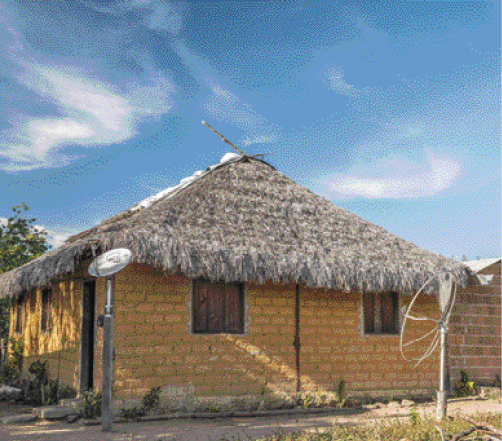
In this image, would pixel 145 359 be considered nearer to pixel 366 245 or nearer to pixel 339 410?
pixel 339 410

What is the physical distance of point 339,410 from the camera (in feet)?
32.4

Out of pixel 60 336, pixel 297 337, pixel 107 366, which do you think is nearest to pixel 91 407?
pixel 107 366

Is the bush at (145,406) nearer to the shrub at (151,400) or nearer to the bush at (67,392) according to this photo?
the shrub at (151,400)

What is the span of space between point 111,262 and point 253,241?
9.42ft

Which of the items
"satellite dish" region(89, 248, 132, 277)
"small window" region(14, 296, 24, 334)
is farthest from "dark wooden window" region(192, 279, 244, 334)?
"small window" region(14, 296, 24, 334)

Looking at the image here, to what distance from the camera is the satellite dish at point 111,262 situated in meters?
7.54

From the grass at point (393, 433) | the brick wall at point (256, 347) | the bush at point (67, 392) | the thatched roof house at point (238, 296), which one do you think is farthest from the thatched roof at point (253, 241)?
the grass at point (393, 433)

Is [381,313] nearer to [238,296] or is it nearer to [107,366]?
[238,296]

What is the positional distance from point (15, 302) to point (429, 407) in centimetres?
1016

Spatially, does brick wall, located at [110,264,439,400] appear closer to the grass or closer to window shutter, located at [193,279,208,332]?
window shutter, located at [193,279,208,332]

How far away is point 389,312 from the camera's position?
11109 millimetres

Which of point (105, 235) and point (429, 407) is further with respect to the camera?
point (429, 407)

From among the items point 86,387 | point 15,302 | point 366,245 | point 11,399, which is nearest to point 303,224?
point 366,245

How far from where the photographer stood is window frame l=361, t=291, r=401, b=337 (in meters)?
10.8
